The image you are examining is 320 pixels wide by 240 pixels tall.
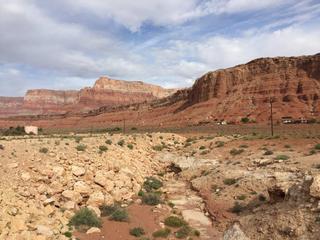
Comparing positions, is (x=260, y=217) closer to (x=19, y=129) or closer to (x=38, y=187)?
(x=38, y=187)

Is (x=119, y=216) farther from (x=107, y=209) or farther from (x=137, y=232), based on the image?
(x=137, y=232)

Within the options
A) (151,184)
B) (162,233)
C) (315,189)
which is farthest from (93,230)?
(315,189)

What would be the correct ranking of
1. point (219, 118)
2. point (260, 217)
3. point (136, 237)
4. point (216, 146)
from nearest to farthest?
point (260, 217) < point (136, 237) < point (216, 146) < point (219, 118)

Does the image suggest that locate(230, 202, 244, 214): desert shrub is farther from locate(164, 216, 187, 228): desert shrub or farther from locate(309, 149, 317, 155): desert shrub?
locate(309, 149, 317, 155): desert shrub

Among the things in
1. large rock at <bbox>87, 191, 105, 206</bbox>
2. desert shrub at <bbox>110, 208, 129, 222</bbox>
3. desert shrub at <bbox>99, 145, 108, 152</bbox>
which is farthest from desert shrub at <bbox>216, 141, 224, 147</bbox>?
desert shrub at <bbox>110, 208, 129, 222</bbox>

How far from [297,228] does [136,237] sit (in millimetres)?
7302

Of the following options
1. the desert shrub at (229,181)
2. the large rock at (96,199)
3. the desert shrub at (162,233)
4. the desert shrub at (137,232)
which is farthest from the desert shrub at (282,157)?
the large rock at (96,199)

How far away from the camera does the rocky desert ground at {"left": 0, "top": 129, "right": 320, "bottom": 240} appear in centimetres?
1000

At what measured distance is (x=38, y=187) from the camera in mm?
16141

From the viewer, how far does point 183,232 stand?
15125 millimetres

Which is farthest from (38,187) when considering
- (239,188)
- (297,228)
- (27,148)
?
(297,228)

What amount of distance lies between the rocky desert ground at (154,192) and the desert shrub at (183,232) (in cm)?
4

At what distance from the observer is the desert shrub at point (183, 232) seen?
15.0m

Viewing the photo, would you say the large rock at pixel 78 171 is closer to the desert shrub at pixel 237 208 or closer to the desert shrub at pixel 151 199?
the desert shrub at pixel 151 199
